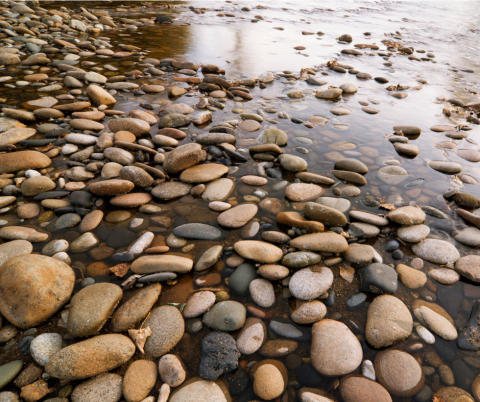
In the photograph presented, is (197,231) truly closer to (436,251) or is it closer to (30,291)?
(30,291)

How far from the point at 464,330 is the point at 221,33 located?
37.3ft

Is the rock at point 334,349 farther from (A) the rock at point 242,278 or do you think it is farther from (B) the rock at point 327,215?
(B) the rock at point 327,215

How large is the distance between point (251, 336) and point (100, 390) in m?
0.94

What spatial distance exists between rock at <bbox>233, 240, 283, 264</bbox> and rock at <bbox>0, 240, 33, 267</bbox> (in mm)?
1728

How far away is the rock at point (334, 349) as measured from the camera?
1.74 metres

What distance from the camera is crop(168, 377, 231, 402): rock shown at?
5.16ft

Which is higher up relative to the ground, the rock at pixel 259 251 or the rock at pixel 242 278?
the rock at pixel 259 251

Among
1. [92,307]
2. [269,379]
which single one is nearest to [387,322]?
[269,379]

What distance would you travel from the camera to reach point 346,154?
393 cm

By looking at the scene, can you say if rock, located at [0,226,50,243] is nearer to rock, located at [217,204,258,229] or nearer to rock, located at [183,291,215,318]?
rock, located at [183,291,215,318]

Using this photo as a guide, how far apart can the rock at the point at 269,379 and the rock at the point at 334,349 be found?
0.75ft

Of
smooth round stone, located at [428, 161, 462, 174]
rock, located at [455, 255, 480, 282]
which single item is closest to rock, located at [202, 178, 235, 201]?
rock, located at [455, 255, 480, 282]

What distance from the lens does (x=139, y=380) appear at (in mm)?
1625

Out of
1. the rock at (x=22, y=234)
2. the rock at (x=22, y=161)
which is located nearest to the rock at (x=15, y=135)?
the rock at (x=22, y=161)
